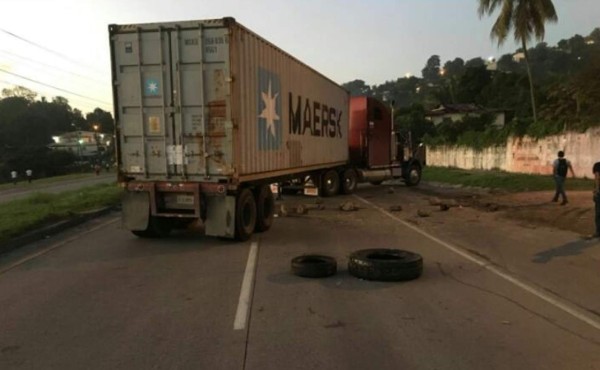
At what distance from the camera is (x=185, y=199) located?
11.1 meters

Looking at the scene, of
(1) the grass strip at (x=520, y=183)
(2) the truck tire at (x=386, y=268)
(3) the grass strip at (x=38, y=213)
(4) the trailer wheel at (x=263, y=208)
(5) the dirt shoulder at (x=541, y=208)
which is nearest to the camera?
(2) the truck tire at (x=386, y=268)

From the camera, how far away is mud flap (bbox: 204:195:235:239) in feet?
35.4

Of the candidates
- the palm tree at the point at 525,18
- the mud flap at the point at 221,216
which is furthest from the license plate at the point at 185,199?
the palm tree at the point at 525,18

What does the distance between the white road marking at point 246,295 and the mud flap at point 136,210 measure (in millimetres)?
2690

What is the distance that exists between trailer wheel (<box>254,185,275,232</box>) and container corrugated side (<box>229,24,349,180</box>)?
16.7 inches

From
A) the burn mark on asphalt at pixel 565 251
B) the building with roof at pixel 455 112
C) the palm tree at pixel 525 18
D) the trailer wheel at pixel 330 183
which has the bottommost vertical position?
the burn mark on asphalt at pixel 565 251

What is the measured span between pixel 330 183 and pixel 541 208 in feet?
27.9

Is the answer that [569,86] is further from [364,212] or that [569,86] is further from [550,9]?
[364,212]

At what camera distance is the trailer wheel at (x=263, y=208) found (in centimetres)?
1247

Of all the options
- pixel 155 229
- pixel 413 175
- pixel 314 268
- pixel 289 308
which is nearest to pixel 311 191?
pixel 413 175

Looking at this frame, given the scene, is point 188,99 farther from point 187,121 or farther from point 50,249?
point 50,249

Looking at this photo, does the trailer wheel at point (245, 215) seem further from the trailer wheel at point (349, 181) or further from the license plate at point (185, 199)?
the trailer wheel at point (349, 181)

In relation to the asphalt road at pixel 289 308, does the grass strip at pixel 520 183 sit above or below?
above

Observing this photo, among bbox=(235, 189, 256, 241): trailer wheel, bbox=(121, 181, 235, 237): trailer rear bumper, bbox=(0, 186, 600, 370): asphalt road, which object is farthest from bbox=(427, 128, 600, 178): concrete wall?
bbox=(121, 181, 235, 237): trailer rear bumper
